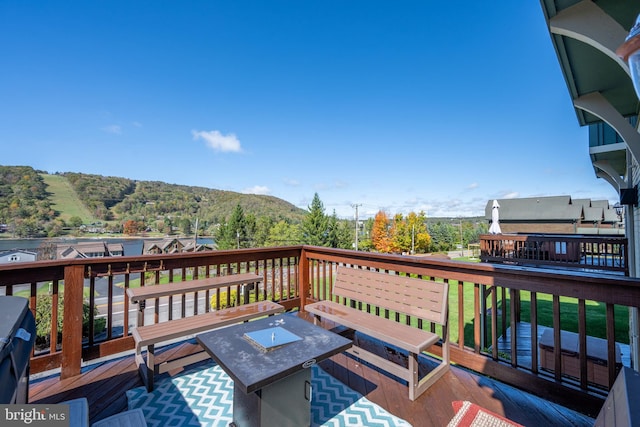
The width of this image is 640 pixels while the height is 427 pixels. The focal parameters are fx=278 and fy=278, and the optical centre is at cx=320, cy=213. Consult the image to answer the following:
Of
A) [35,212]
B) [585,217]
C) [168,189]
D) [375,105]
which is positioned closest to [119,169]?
[168,189]

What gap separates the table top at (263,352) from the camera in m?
1.58

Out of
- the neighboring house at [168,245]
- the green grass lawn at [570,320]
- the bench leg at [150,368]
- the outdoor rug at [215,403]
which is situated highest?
the bench leg at [150,368]

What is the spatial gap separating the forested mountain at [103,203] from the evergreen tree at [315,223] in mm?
10370

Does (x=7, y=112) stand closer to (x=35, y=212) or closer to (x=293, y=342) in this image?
(x=35, y=212)

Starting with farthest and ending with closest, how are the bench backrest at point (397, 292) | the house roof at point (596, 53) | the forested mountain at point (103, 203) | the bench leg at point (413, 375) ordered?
the forested mountain at point (103, 203) → the bench backrest at point (397, 292) → the bench leg at point (413, 375) → the house roof at point (596, 53)

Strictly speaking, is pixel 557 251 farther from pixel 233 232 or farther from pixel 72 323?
pixel 233 232

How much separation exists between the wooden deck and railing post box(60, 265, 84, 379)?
0.39 feet

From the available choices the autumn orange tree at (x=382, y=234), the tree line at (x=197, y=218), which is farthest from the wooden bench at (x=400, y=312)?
the autumn orange tree at (x=382, y=234)

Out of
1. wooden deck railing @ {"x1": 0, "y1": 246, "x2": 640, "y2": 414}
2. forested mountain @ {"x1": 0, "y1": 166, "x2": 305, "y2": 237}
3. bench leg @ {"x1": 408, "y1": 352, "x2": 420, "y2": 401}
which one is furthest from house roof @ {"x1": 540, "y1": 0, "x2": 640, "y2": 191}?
forested mountain @ {"x1": 0, "y1": 166, "x2": 305, "y2": 237}

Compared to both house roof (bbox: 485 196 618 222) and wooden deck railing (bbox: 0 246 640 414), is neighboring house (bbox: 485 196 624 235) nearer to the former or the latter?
house roof (bbox: 485 196 618 222)

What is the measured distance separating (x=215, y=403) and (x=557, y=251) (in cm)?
953

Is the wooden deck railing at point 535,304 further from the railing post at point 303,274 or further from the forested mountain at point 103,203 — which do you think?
the forested mountain at point 103,203

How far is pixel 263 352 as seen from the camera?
72.8 inches

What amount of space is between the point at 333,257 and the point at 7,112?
31625 mm
